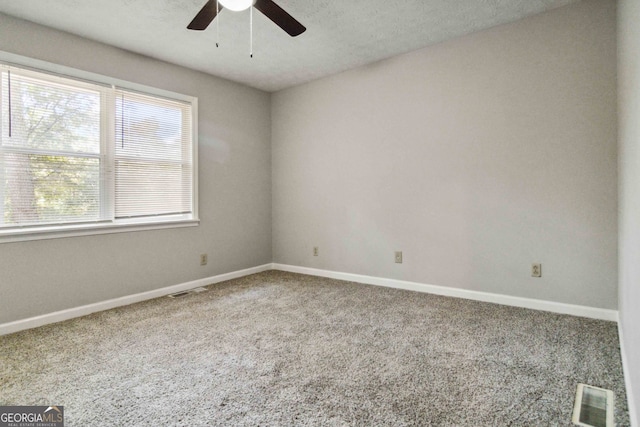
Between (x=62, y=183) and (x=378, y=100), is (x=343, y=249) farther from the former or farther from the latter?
(x=62, y=183)

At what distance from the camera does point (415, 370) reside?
6.30 feet

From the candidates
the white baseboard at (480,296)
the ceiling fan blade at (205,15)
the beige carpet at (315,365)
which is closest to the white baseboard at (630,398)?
the beige carpet at (315,365)

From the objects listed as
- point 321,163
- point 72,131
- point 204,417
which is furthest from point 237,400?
point 321,163

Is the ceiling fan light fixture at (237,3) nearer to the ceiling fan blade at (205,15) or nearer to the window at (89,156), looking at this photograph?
the ceiling fan blade at (205,15)

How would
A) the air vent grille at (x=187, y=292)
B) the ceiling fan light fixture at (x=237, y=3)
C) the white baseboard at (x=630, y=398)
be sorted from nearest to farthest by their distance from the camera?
the white baseboard at (x=630, y=398)
the ceiling fan light fixture at (x=237, y=3)
the air vent grille at (x=187, y=292)

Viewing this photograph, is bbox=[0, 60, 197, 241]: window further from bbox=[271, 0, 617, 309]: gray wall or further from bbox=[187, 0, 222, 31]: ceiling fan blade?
bbox=[271, 0, 617, 309]: gray wall

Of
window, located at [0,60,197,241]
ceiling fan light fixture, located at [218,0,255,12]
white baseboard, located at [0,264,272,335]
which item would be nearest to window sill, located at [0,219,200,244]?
window, located at [0,60,197,241]

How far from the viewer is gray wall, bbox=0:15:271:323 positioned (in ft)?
8.80

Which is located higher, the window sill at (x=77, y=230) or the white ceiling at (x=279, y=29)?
the white ceiling at (x=279, y=29)

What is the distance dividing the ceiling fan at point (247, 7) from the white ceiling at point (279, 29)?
0.41 metres

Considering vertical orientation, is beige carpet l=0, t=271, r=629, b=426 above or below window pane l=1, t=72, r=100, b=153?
below

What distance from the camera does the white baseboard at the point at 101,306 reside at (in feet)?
8.58

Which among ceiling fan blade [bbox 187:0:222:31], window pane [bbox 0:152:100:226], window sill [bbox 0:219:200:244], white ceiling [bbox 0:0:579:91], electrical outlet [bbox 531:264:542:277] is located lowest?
electrical outlet [bbox 531:264:542:277]

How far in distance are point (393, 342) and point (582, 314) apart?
166 cm
